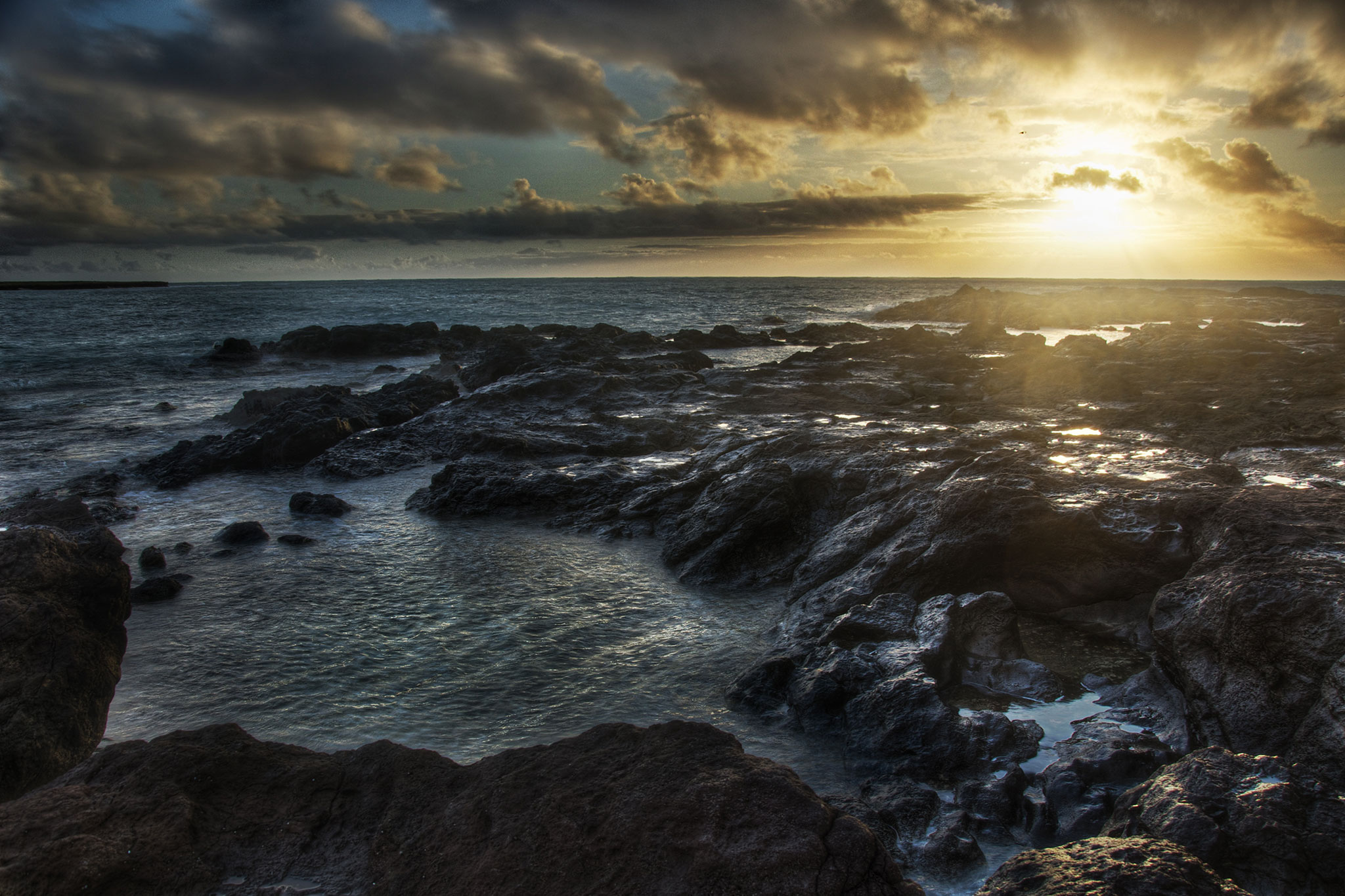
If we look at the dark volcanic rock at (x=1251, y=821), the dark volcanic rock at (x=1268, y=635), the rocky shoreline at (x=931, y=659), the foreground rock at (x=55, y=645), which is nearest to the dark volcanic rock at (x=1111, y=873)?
the rocky shoreline at (x=931, y=659)

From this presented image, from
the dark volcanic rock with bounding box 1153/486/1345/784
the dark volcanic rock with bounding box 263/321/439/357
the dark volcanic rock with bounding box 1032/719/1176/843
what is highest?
the dark volcanic rock with bounding box 263/321/439/357

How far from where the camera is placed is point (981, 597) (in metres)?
6.46

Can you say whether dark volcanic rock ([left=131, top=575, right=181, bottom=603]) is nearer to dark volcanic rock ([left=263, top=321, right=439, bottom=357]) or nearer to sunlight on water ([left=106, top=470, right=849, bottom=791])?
sunlight on water ([left=106, top=470, right=849, bottom=791])

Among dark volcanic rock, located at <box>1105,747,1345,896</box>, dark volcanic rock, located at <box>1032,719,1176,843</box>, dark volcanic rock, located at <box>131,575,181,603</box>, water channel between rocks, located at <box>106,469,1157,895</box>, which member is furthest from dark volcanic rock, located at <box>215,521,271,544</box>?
dark volcanic rock, located at <box>1105,747,1345,896</box>

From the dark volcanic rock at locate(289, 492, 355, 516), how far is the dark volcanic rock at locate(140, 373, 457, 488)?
12.0ft

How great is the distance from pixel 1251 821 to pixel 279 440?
53.1ft

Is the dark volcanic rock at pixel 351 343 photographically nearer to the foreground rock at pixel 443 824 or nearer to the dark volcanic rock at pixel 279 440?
the dark volcanic rock at pixel 279 440

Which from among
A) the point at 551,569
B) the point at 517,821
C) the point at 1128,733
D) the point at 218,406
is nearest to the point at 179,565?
the point at 551,569

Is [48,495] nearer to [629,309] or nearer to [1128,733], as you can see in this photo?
[1128,733]

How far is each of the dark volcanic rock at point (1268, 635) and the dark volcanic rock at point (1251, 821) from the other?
1.39 ft

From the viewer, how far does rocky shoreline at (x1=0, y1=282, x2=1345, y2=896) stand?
11.4 feet

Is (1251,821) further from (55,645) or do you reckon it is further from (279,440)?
(279,440)

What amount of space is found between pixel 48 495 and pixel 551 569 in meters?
9.93

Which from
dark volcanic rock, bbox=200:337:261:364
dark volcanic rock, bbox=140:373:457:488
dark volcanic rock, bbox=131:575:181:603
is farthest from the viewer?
dark volcanic rock, bbox=200:337:261:364
